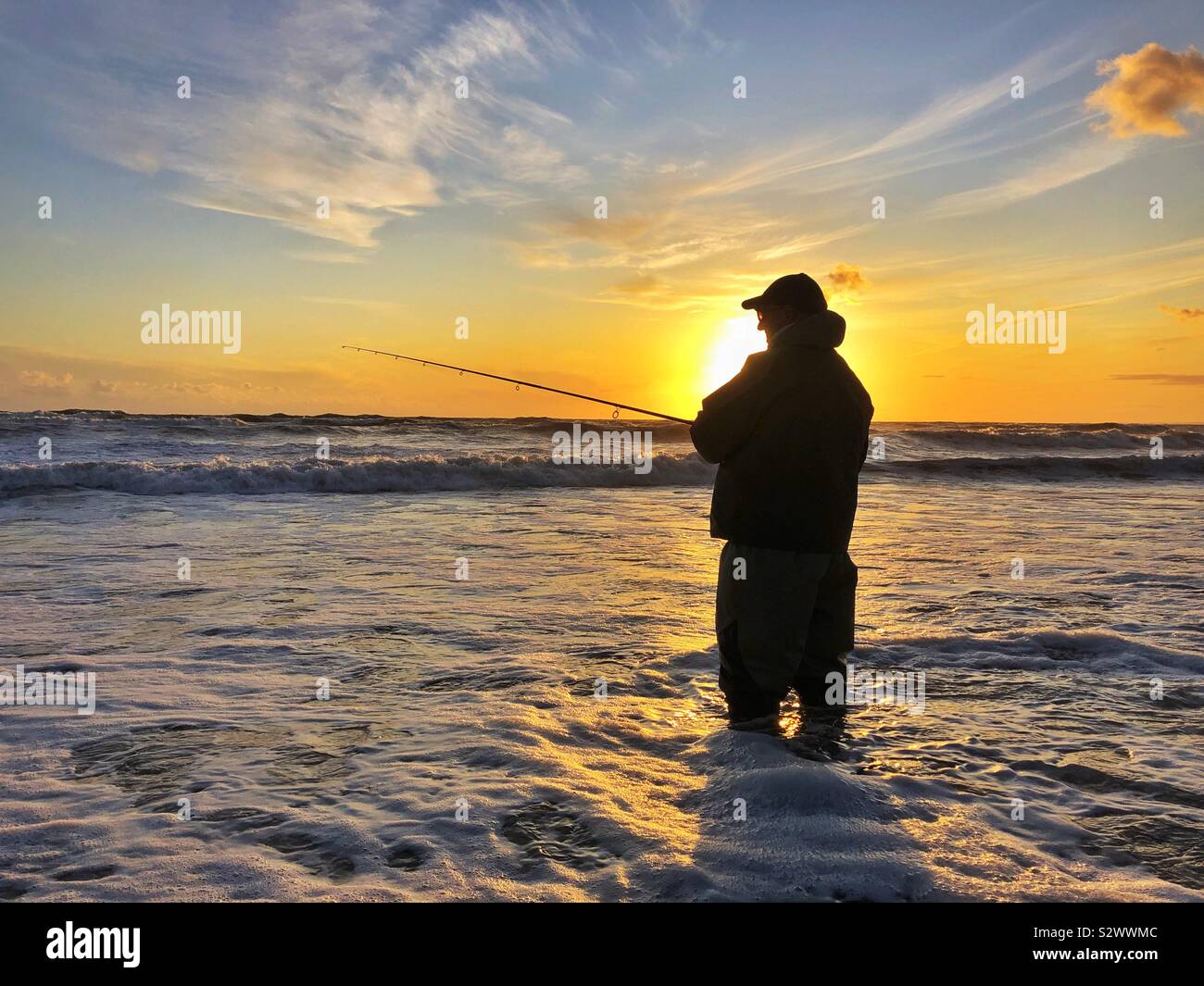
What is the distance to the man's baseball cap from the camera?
13.0 feet

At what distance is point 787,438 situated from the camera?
3.77 metres

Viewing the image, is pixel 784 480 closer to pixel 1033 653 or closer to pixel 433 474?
pixel 1033 653

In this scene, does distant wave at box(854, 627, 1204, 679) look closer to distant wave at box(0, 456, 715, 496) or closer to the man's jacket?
the man's jacket

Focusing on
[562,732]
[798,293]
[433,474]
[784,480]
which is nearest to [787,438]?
[784,480]

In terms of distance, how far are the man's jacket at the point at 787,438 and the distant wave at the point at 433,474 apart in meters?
14.7

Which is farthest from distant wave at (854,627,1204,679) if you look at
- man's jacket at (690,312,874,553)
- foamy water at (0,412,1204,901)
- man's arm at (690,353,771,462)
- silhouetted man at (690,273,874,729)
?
man's arm at (690,353,771,462)

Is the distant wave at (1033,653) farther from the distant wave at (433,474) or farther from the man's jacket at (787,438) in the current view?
the distant wave at (433,474)

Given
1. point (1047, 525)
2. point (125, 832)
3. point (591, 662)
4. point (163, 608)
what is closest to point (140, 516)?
point (163, 608)

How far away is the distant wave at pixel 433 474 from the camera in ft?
53.3

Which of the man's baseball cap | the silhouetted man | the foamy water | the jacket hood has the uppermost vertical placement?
the man's baseball cap

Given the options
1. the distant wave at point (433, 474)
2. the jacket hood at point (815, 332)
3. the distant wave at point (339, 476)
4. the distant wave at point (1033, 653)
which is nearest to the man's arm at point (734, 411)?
the jacket hood at point (815, 332)
